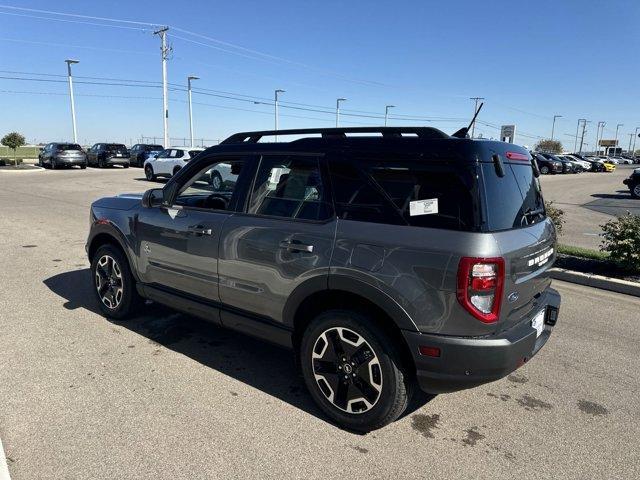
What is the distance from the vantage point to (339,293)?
3.09 m

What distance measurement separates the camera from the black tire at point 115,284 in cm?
469

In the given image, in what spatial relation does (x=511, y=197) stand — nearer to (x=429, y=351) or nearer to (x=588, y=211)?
(x=429, y=351)

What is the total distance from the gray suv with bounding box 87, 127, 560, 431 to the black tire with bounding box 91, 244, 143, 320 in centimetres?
98

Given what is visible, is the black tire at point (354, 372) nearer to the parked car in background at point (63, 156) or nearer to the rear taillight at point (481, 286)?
the rear taillight at point (481, 286)

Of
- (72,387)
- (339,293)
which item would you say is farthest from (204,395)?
(339,293)

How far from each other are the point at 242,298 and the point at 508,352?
1.87m

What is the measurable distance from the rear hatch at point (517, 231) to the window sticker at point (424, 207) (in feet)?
0.89

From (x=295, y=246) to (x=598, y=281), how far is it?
502cm

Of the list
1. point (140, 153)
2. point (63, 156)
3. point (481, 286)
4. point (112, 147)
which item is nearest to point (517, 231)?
point (481, 286)

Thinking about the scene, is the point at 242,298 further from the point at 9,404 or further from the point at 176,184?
the point at 9,404

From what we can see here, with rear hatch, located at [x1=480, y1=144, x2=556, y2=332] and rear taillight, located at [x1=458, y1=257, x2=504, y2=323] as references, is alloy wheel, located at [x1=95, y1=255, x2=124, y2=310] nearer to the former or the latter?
rear taillight, located at [x1=458, y1=257, x2=504, y2=323]

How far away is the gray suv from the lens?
2.68 metres

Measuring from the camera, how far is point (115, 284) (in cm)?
482

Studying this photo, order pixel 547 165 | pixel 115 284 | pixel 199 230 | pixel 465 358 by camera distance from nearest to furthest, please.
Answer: pixel 465 358
pixel 199 230
pixel 115 284
pixel 547 165
